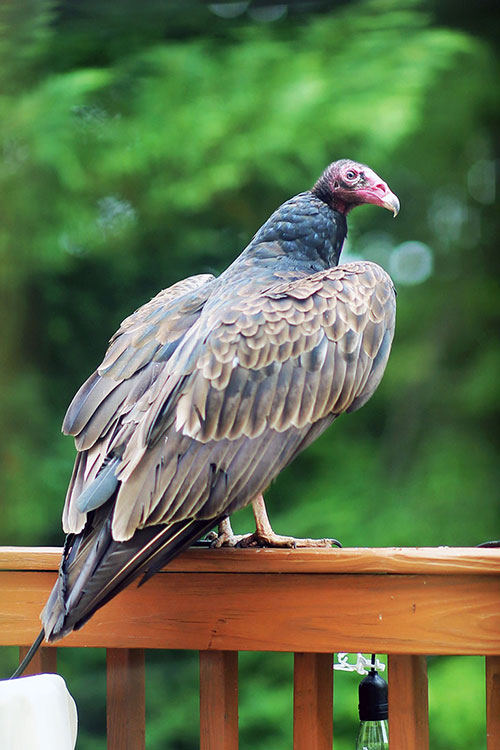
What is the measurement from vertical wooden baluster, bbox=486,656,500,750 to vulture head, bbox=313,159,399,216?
728 mm

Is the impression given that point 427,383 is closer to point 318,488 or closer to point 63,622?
point 318,488

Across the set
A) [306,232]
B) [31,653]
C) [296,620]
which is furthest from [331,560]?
[306,232]

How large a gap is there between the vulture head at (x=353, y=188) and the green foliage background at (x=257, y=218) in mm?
613

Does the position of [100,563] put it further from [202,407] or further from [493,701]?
[493,701]

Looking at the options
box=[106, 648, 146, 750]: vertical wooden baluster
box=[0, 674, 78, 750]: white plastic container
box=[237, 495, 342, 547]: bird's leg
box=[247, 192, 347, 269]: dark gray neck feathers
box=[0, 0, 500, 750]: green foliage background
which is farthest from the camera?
box=[0, 0, 500, 750]: green foliage background

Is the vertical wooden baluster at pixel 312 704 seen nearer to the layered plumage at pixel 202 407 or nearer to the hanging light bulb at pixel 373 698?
the hanging light bulb at pixel 373 698

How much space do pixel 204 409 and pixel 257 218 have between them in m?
1.16

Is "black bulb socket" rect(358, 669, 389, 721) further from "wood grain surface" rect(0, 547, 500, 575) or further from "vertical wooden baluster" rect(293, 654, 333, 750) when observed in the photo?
"wood grain surface" rect(0, 547, 500, 575)

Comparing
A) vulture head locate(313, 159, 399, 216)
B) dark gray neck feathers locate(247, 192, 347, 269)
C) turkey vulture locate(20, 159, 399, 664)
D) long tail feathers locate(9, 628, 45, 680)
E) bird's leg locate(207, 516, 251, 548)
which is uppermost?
vulture head locate(313, 159, 399, 216)

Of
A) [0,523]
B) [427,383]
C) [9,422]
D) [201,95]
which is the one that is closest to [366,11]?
[201,95]

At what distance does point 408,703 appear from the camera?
2.94 ft

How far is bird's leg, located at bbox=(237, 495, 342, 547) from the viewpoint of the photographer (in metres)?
1.12

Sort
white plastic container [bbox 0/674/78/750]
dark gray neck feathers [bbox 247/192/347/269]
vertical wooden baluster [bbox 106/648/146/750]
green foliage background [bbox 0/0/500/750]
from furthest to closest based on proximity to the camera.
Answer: green foliage background [bbox 0/0/500/750] → dark gray neck feathers [bbox 247/192/347/269] → vertical wooden baluster [bbox 106/648/146/750] → white plastic container [bbox 0/674/78/750]

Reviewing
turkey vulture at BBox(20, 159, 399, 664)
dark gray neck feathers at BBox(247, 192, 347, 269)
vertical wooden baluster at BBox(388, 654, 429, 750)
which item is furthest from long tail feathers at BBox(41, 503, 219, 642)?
dark gray neck feathers at BBox(247, 192, 347, 269)
